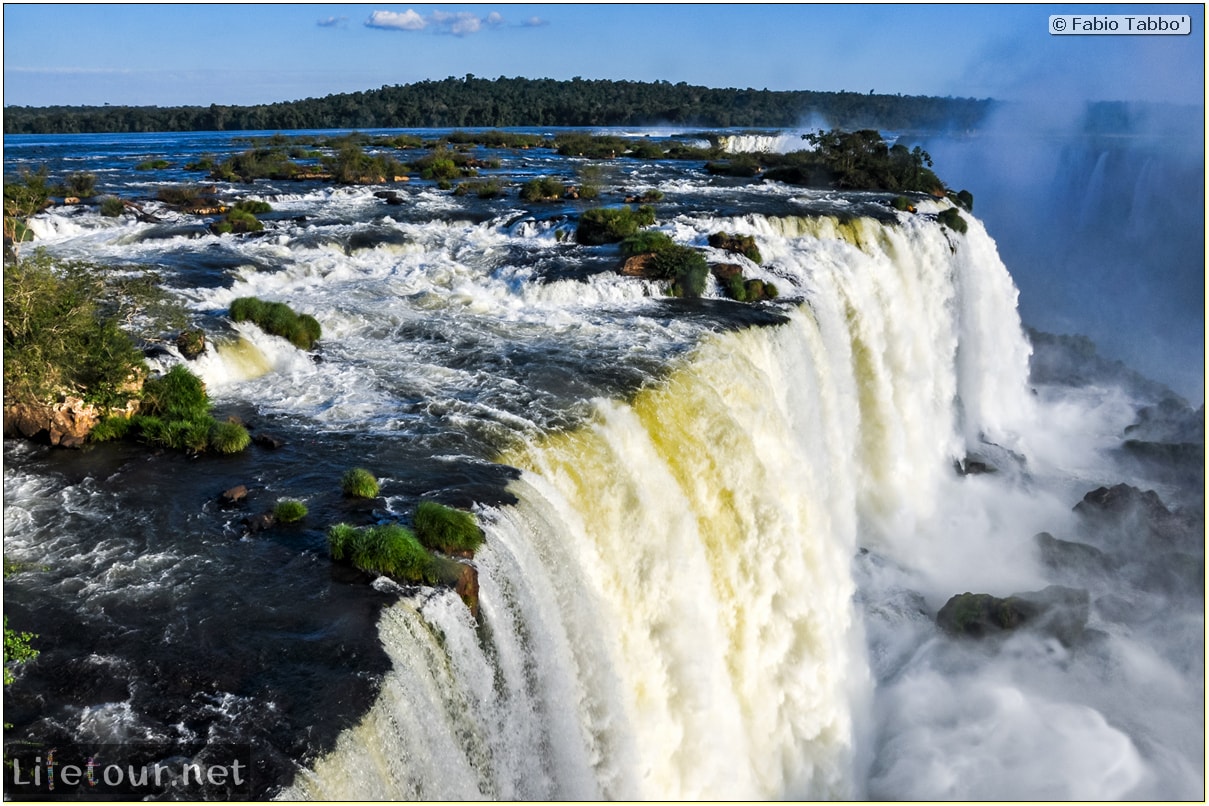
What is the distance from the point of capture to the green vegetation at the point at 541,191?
36281 mm

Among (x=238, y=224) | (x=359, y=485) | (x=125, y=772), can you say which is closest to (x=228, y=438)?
(x=359, y=485)

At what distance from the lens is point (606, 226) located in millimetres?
28344

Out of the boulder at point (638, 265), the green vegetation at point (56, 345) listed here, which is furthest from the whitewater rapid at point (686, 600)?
the green vegetation at point (56, 345)

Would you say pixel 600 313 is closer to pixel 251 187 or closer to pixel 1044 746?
pixel 1044 746

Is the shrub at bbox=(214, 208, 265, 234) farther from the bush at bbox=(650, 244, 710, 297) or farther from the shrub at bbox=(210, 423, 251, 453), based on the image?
the shrub at bbox=(210, 423, 251, 453)

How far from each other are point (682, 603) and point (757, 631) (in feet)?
8.07

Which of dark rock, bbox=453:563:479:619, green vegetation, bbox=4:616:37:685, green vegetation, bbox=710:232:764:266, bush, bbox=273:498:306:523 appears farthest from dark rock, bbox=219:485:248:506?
green vegetation, bbox=710:232:764:266

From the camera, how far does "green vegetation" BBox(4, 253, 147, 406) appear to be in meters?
13.6

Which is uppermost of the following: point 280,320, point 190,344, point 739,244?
point 739,244

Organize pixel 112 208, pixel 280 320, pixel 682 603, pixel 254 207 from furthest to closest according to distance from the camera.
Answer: pixel 254 207 → pixel 112 208 → pixel 280 320 → pixel 682 603

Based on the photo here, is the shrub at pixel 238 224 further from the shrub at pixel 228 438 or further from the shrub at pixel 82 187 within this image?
the shrub at pixel 228 438

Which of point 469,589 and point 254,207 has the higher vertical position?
point 254,207

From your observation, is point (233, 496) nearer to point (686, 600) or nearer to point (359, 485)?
point (359, 485)

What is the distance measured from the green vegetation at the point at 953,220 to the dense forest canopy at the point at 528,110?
80803mm
